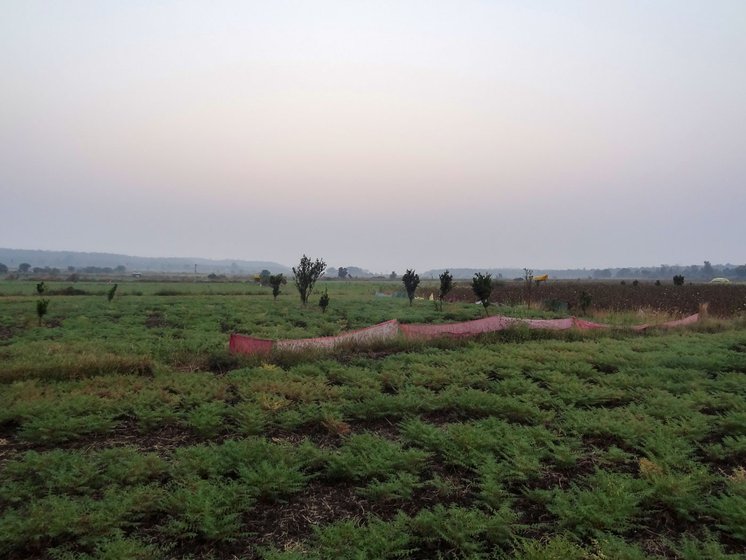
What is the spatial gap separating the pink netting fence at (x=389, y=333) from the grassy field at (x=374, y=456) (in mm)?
1032

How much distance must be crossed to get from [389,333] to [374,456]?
7.97 meters

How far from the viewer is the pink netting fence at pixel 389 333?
1100 centimetres

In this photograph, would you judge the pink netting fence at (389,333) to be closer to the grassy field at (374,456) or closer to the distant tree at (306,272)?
the grassy field at (374,456)

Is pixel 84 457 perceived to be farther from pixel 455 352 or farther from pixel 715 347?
pixel 715 347

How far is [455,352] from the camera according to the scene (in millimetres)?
10766

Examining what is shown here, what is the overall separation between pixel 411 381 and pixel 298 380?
1.92 m

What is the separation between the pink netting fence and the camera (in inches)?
433

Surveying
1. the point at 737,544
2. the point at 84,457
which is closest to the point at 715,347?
the point at 737,544

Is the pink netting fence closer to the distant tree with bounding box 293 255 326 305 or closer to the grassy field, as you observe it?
the grassy field

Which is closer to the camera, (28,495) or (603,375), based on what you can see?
(28,495)

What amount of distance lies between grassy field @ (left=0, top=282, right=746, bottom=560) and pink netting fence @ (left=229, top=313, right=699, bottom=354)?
3.39ft

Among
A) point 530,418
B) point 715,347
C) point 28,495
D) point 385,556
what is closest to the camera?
point 385,556

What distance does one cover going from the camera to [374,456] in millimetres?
5094

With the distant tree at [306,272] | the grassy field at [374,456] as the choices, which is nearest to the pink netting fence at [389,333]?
the grassy field at [374,456]
